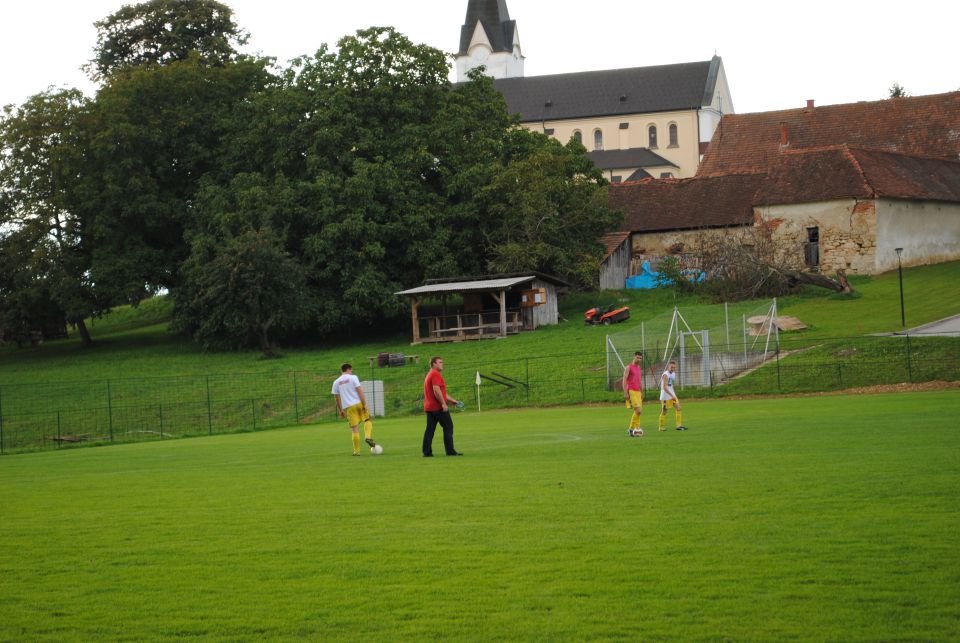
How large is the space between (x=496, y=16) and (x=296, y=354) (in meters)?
70.5

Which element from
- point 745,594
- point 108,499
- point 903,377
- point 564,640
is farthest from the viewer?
point 903,377

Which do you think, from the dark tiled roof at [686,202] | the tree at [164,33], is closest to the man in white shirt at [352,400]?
the dark tiled roof at [686,202]

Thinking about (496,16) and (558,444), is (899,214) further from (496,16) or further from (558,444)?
(496,16)

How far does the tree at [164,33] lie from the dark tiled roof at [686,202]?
26694 millimetres

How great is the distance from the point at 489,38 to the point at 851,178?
2588 inches

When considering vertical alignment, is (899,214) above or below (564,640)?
above

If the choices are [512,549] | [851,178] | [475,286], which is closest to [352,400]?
[512,549]

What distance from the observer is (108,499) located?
49.1 ft

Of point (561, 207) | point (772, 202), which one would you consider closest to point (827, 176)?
point (772, 202)

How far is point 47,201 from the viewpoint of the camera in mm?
62094

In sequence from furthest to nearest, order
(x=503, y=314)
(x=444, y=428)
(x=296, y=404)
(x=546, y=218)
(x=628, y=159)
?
1. (x=628, y=159)
2. (x=546, y=218)
3. (x=503, y=314)
4. (x=296, y=404)
5. (x=444, y=428)

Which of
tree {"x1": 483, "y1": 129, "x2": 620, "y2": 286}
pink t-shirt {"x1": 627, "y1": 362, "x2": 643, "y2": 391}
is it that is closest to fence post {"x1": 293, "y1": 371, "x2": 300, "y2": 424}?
pink t-shirt {"x1": 627, "y1": 362, "x2": 643, "y2": 391}

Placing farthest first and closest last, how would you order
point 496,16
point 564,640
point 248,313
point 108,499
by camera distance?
point 496,16 < point 248,313 < point 108,499 < point 564,640

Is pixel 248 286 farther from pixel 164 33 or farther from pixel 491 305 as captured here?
pixel 164 33
